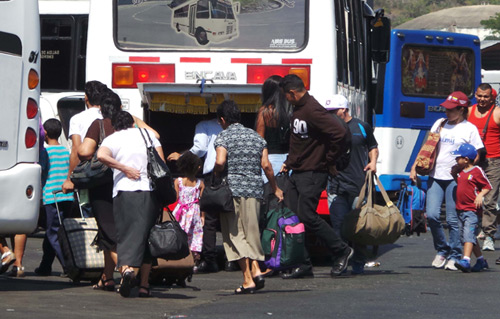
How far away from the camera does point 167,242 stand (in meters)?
8.66

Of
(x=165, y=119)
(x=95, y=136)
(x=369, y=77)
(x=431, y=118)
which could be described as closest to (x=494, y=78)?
(x=431, y=118)

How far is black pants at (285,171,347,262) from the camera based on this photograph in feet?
33.4

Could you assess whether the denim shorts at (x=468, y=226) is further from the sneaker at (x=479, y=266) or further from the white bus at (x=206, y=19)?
the white bus at (x=206, y=19)

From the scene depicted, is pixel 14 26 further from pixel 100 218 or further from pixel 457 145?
pixel 457 145

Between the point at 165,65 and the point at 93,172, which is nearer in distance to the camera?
the point at 93,172

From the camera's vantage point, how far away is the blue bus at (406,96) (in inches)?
667

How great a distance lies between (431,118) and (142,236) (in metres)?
9.30

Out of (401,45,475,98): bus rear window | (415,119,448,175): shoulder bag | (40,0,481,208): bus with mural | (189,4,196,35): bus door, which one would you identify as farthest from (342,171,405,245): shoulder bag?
(401,45,475,98): bus rear window

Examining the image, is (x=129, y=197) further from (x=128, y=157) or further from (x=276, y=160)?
(x=276, y=160)

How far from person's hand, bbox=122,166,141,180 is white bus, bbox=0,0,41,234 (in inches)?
25.3

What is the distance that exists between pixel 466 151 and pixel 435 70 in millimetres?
6746

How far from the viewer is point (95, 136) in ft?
29.7

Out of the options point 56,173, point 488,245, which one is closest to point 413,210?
point 488,245

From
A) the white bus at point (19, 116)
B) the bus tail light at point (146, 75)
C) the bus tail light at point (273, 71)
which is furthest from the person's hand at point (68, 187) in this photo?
the bus tail light at point (273, 71)
